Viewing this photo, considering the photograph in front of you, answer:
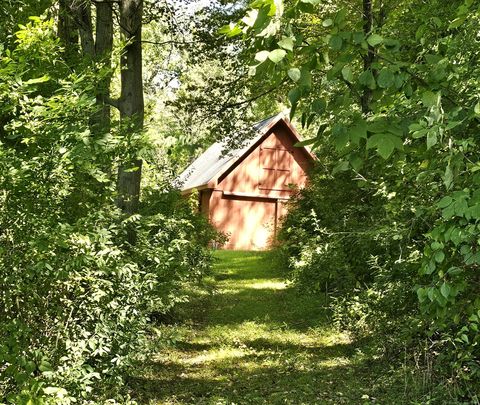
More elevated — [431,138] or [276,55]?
[276,55]

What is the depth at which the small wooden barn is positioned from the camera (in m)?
27.7

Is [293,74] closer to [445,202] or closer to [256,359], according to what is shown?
[445,202]

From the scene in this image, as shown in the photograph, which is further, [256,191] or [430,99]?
[256,191]

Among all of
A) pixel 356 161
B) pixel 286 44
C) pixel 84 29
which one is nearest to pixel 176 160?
pixel 356 161

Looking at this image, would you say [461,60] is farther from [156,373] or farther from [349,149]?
[156,373]

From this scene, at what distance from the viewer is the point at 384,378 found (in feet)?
24.0

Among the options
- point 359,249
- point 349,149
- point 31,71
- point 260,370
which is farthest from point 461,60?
point 260,370

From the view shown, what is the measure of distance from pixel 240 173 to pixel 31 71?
2352 centimetres

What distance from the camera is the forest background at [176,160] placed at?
8.29 feet

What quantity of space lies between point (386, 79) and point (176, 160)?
352 centimetres

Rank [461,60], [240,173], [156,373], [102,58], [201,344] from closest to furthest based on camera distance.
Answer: [461,60], [102,58], [156,373], [201,344], [240,173]

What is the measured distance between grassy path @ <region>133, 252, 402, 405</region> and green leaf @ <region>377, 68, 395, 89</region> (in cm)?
457

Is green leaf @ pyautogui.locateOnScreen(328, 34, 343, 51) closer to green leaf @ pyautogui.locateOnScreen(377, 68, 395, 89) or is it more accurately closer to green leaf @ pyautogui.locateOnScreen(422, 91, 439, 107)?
green leaf @ pyautogui.locateOnScreen(377, 68, 395, 89)

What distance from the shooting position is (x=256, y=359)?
29.5ft
